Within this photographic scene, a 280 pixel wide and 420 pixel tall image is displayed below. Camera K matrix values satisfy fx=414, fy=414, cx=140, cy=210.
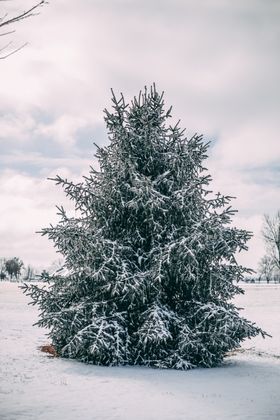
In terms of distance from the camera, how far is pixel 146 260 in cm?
1159

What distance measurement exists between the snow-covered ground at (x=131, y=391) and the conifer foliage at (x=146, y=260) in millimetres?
707

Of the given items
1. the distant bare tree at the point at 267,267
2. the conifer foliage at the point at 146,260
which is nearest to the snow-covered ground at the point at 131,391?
the conifer foliage at the point at 146,260

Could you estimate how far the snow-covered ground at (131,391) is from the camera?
675cm

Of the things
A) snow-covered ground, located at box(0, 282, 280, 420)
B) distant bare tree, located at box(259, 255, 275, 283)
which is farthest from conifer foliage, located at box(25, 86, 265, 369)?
distant bare tree, located at box(259, 255, 275, 283)

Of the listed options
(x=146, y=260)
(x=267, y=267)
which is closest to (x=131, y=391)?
(x=146, y=260)

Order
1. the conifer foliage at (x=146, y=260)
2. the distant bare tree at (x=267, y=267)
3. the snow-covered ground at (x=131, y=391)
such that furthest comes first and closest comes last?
1. the distant bare tree at (x=267, y=267)
2. the conifer foliage at (x=146, y=260)
3. the snow-covered ground at (x=131, y=391)

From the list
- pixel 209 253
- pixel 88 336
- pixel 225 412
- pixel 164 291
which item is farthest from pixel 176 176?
pixel 225 412

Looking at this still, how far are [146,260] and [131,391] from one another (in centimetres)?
404

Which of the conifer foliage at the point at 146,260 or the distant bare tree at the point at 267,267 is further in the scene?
the distant bare tree at the point at 267,267

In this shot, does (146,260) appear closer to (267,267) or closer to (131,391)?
(131,391)

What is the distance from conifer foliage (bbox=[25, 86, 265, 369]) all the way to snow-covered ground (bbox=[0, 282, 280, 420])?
71cm

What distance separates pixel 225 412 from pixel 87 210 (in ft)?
23.0

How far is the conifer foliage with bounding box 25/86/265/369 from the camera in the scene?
419 inches

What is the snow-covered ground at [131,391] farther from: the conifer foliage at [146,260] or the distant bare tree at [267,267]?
the distant bare tree at [267,267]
